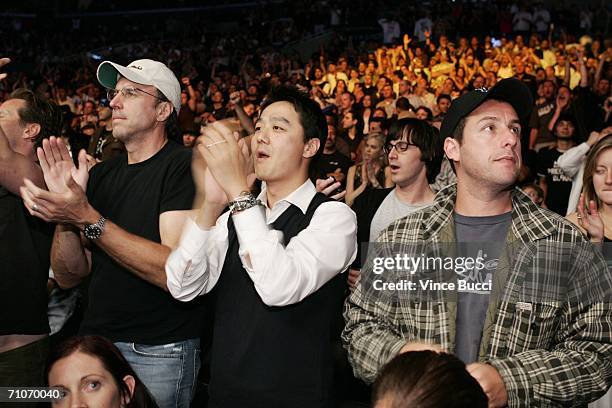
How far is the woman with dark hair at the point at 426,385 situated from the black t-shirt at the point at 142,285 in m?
1.29

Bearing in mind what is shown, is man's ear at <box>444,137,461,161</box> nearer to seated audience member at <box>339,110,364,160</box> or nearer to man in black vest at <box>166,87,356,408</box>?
man in black vest at <box>166,87,356,408</box>

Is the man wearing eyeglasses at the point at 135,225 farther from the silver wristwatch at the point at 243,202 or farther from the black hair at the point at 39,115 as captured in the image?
the silver wristwatch at the point at 243,202

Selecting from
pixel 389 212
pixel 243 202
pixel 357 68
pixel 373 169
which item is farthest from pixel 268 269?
pixel 357 68

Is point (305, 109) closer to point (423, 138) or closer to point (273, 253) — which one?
point (273, 253)

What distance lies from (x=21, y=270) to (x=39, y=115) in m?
0.62

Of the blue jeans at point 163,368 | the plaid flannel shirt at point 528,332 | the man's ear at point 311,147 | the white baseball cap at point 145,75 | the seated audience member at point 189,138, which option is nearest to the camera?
the plaid flannel shirt at point 528,332

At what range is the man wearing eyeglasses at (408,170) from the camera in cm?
399

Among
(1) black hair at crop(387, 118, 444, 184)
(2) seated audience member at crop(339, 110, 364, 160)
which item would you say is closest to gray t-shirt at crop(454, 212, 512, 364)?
(1) black hair at crop(387, 118, 444, 184)

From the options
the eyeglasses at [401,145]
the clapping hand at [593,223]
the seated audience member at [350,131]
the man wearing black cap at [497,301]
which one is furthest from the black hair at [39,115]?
the seated audience member at [350,131]

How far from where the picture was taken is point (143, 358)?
8.27 ft

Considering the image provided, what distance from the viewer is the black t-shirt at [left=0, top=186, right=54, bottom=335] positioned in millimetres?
2648

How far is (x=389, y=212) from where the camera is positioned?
4.01 m

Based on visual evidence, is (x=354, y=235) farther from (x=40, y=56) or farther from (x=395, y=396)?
(x=40, y=56)

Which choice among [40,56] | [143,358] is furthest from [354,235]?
[40,56]
